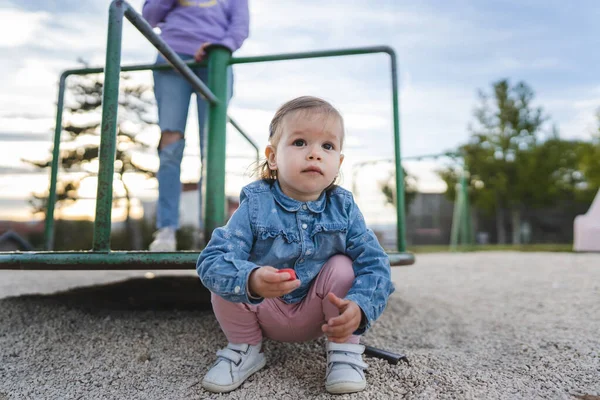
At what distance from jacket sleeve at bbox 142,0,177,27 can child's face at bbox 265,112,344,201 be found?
49.9 inches

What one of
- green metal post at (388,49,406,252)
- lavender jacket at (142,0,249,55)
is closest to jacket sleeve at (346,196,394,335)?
green metal post at (388,49,406,252)

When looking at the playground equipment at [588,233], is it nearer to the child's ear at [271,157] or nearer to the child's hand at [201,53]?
the child's hand at [201,53]

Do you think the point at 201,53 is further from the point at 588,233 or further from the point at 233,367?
the point at 588,233

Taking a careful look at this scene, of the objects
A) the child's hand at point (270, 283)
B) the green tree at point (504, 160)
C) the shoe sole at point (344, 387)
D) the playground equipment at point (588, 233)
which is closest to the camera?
the child's hand at point (270, 283)

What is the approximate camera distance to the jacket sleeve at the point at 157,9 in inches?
84.3

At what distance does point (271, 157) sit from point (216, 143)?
2.49 feet

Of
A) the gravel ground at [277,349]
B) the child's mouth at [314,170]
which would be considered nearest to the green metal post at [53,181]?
the gravel ground at [277,349]

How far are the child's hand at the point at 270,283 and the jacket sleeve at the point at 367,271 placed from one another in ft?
0.63

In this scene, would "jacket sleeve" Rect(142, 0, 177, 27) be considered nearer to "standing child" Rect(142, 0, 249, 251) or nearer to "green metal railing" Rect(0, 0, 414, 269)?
"standing child" Rect(142, 0, 249, 251)

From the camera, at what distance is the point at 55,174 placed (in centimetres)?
235

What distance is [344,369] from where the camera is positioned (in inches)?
43.4

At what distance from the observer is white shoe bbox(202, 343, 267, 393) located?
3.65ft

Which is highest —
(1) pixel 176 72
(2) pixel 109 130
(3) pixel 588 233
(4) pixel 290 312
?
(1) pixel 176 72

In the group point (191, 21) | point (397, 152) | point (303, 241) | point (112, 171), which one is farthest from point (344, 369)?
point (191, 21)
